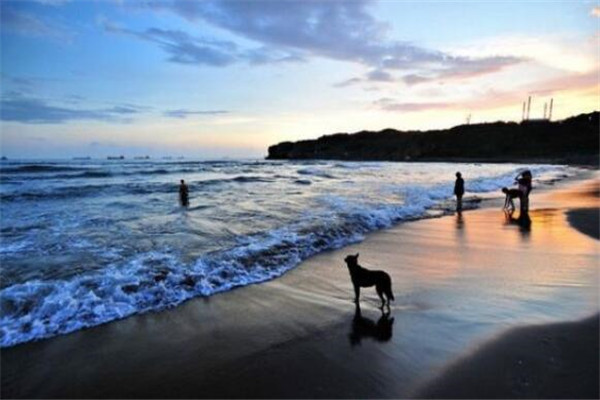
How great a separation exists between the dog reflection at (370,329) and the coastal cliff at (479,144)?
80675mm

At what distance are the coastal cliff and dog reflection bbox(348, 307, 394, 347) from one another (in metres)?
80.7

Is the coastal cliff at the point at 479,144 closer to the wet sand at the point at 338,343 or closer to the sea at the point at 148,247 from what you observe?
the sea at the point at 148,247

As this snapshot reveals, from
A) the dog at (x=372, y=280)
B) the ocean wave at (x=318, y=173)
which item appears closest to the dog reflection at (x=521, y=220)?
the dog at (x=372, y=280)

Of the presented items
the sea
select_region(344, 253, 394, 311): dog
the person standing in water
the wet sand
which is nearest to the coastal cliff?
the sea

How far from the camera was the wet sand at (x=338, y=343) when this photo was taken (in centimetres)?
425

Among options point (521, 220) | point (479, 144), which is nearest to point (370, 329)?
point (521, 220)

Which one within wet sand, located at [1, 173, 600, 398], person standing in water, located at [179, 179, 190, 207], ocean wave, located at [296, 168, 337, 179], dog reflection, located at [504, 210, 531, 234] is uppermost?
person standing in water, located at [179, 179, 190, 207]

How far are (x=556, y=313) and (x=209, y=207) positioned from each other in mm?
14909

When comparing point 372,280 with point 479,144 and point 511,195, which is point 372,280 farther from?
point 479,144

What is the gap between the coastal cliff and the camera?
335 feet

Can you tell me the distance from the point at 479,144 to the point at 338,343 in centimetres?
12624

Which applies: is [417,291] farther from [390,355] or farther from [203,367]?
[203,367]

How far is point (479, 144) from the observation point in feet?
398

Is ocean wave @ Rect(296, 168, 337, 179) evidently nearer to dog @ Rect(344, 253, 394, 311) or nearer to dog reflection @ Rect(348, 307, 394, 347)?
dog @ Rect(344, 253, 394, 311)
